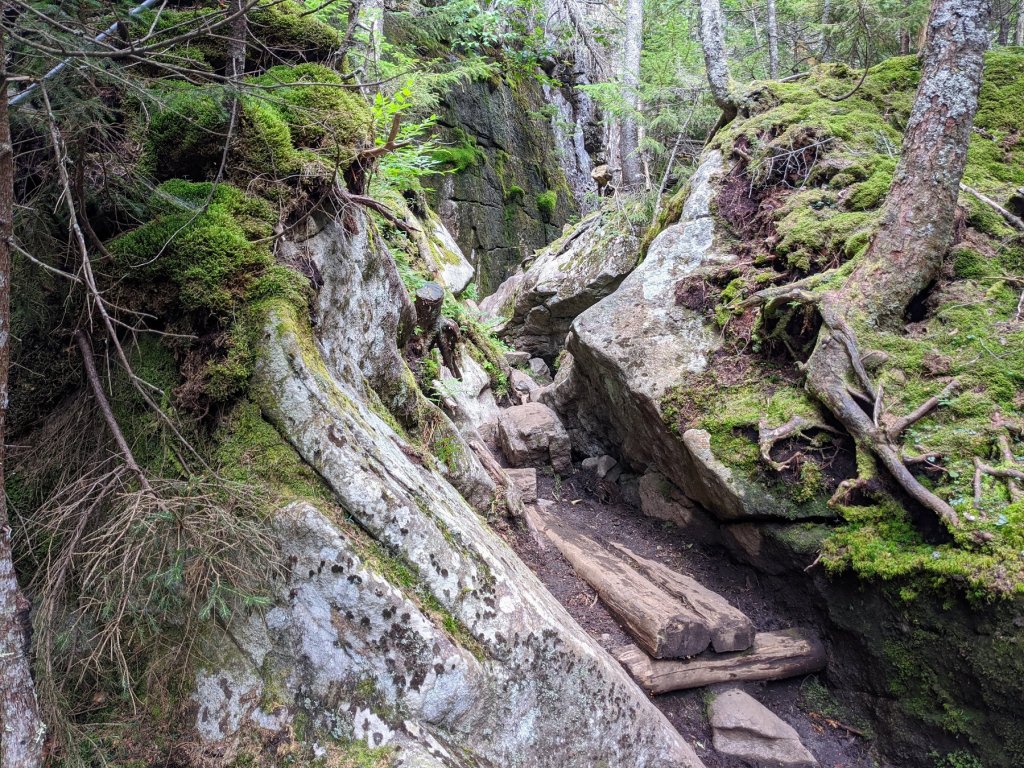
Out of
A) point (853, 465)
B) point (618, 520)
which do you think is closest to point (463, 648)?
point (853, 465)

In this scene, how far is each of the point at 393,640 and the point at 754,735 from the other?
362cm

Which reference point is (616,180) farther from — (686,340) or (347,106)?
(347,106)

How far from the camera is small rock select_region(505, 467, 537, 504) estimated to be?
7.32m

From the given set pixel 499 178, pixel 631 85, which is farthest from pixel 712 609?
pixel 499 178

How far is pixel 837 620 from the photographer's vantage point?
16.8 ft

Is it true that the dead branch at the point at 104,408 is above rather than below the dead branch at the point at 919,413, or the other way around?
above

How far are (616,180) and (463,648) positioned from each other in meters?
14.3

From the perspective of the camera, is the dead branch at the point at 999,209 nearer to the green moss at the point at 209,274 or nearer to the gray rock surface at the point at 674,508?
the gray rock surface at the point at 674,508


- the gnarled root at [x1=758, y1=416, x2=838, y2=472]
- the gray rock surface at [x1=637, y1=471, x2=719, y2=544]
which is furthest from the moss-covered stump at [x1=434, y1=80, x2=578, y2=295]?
the gnarled root at [x1=758, y1=416, x2=838, y2=472]

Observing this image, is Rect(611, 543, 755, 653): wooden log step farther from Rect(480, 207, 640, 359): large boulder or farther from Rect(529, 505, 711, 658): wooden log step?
Rect(480, 207, 640, 359): large boulder

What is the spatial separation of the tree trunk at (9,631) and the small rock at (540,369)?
36.2 ft

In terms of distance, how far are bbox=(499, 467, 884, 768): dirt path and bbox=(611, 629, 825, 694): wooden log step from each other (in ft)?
0.48

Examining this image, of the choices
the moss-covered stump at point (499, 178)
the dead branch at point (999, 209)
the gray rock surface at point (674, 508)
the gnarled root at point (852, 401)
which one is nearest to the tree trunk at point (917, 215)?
the gnarled root at point (852, 401)

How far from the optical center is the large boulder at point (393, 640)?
2637mm
